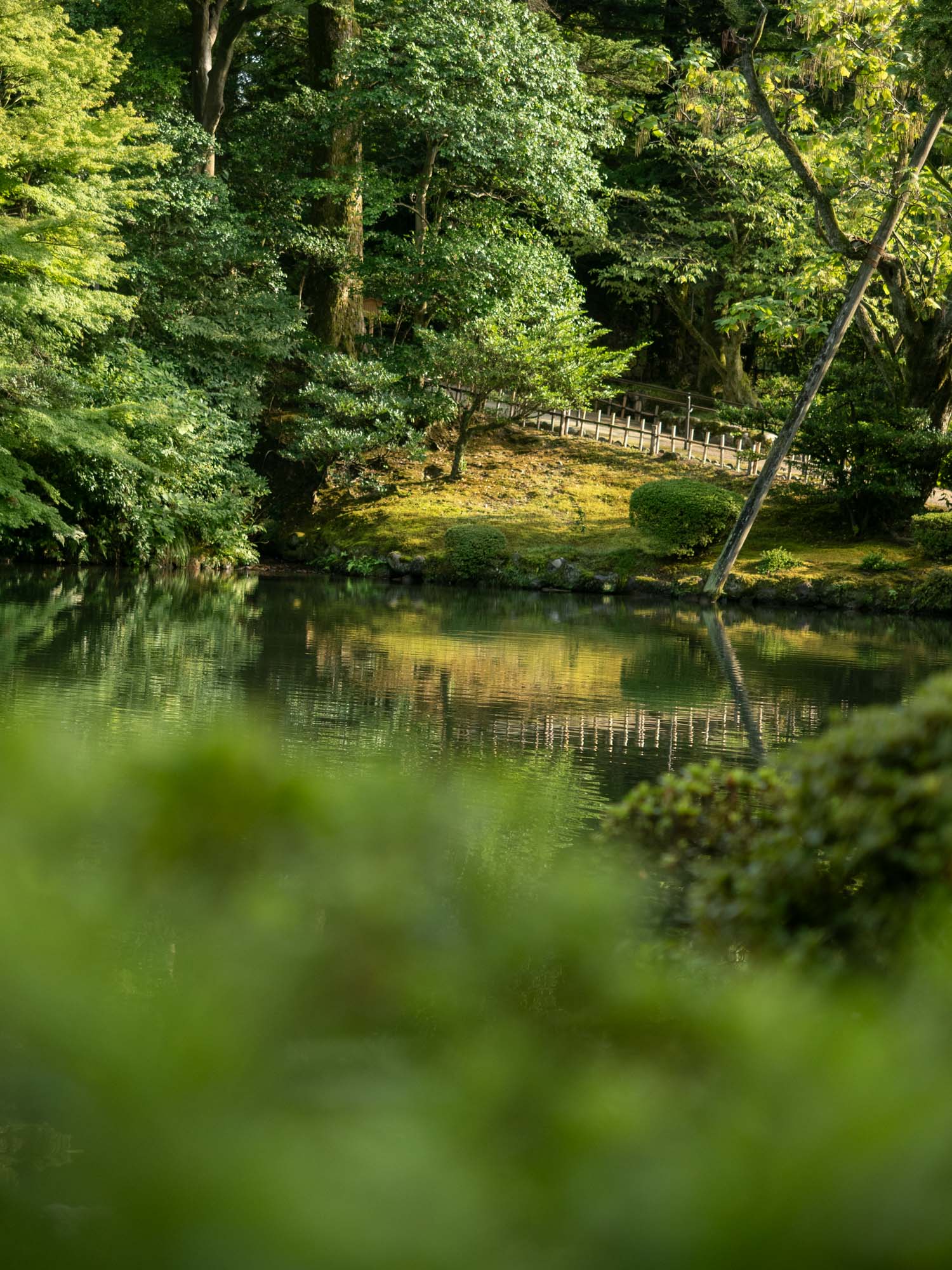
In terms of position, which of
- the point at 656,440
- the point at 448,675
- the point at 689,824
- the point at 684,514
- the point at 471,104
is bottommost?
the point at 448,675

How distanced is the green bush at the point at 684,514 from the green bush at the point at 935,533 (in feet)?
9.88

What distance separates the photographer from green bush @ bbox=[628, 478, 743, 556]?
20484 millimetres

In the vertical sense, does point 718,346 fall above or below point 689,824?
above

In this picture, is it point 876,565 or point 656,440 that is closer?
point 876,565

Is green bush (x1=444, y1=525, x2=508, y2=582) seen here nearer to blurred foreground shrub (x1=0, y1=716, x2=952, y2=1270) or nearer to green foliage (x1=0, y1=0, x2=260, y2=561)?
green foliage (x1=0, y1=0, x2=260, y2=561)

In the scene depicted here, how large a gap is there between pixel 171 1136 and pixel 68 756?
49.7 inches

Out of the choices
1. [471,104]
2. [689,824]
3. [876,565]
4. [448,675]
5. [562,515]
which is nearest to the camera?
[689,824]

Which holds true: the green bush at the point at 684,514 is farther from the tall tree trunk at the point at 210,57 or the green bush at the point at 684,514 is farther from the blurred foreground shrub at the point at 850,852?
the blurred foreground shrub at the point at 850,852

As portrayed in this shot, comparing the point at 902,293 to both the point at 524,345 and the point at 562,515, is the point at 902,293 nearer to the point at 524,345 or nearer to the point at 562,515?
the point at 524,345

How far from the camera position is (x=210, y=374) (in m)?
22.5

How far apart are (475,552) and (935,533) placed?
7.36 meters

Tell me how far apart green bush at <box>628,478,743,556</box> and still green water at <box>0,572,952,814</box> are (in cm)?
430

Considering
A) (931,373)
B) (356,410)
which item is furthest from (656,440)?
(356,410)

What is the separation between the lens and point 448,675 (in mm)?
9523
